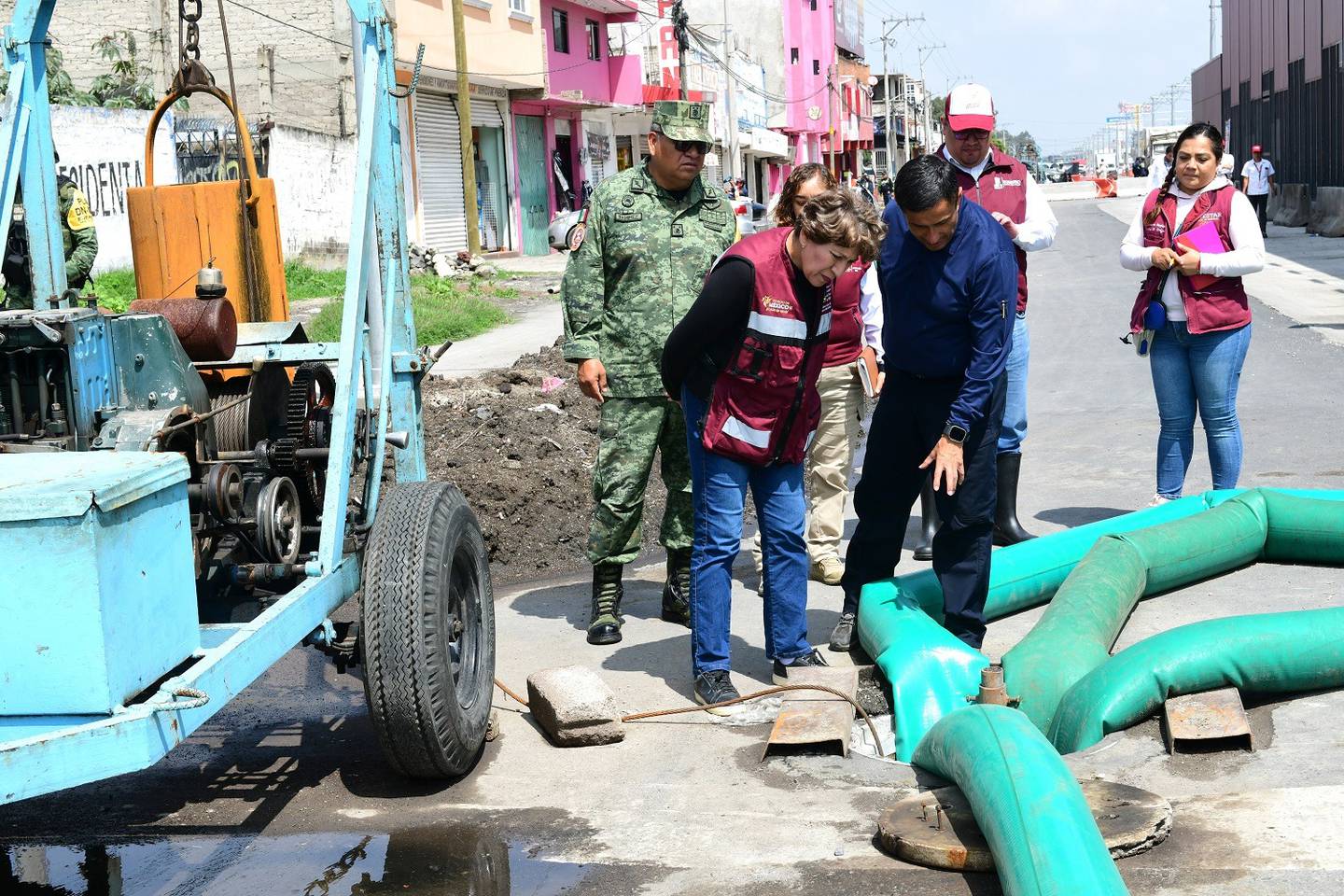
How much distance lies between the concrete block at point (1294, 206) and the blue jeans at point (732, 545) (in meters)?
31.6

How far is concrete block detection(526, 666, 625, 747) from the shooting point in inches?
184

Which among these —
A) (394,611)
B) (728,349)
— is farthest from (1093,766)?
(394,611)

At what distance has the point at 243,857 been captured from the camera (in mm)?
3945

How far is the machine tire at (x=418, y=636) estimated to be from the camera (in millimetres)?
4000

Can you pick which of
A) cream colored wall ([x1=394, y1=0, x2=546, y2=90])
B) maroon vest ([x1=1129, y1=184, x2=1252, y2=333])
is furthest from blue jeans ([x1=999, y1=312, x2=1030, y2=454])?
cream colored wall ([x1=394, y1=0, x2=546, y2=90])

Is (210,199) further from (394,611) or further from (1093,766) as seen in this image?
(1093,766)

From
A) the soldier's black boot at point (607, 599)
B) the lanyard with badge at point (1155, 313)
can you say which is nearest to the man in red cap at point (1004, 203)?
the lanyard with badge at point (1155, 313)

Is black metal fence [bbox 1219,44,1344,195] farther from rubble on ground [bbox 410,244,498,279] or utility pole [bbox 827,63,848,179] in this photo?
utility pole [bbox 827,63,848,179]

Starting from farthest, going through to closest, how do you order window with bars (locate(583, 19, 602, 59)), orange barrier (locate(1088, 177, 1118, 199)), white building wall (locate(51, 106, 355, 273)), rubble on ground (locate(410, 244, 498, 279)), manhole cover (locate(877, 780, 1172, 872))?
1. orange barrier (locate(1088, 177, 1118, 199))
2. window with bars (locate(583, 19, 602, 59))
3. rubble on ground (locate(410, 244, 498, 279))
4. white building wall (locate(51, 106, 355, 273))
5. manhole cover (locate(877, 780, 1172, 872))

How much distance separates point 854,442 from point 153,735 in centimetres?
413

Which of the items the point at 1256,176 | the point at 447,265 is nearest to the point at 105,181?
the point at 447,265

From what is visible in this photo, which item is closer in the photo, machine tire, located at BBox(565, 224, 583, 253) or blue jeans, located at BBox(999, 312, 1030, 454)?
machine tire, located at BBox(565, 224, 583, 253)

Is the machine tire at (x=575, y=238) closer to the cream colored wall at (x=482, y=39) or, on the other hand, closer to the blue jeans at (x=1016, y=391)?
the blue jeans at (x=1016, y=391)

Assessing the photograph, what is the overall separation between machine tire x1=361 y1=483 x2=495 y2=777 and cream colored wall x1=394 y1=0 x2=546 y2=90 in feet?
68.0
